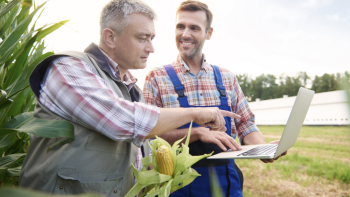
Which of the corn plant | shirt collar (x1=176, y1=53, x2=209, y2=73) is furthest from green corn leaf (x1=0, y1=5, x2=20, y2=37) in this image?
shirt collar (x1=176, y1=53, x2=209, y2=73)

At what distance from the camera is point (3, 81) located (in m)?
1.22

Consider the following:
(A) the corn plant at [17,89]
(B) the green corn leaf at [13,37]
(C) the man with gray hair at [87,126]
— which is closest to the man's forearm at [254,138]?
(C) the man with gray hair at [87,126]

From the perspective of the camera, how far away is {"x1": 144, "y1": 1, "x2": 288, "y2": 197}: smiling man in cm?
152

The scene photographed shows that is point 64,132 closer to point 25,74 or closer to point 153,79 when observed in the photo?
point 25,74

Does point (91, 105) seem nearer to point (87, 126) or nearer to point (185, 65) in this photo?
point (87, 126)

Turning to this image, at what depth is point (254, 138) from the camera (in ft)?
5.62

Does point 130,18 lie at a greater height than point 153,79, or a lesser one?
greater

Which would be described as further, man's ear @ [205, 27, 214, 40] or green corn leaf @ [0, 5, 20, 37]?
man's ear @ [205, 27, 214, 40]

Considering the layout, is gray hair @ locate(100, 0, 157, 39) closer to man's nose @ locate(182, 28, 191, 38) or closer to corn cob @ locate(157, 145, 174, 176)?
man's nose @ locate(182, 28, 191, 38)

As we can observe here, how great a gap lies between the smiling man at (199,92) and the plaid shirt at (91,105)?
603 mm

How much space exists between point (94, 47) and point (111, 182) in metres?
0.65

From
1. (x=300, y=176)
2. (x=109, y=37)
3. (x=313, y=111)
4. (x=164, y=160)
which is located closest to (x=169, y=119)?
(x=164, y=160)

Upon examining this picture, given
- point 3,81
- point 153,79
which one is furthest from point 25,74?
point 153,79

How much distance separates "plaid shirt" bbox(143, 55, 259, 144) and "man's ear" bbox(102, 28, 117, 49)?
494mm
